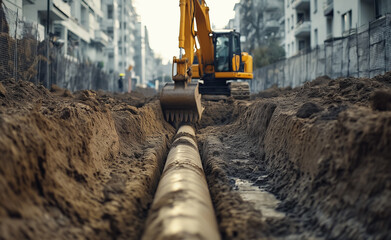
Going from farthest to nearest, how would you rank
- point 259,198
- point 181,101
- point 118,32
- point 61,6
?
point 118,32
point 61,6
point 181,101
point 259,198

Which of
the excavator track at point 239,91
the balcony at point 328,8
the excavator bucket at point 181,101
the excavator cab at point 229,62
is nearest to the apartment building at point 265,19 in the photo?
the balcony at point 328,8

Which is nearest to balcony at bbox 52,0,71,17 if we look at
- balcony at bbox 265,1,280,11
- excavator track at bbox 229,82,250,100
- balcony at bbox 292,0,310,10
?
excavator track at bbox 229,82,250,100

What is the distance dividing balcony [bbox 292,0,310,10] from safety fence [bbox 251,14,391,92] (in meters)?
10.0

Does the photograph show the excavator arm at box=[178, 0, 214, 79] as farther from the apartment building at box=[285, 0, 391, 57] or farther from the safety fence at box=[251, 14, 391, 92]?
the apartment building at box=[285, 0, 391, 57]

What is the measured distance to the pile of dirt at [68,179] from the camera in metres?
3.05

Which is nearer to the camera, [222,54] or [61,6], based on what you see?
[222,54]

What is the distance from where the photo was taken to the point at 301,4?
3328cm

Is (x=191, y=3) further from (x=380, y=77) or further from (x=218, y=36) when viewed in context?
(x=380, y=77)

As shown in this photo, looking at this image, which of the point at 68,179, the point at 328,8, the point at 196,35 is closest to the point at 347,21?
the point at 328,8

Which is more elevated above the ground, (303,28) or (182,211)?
(303,28)

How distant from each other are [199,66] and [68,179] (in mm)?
11061

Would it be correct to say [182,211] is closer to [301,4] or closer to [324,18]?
[324,18]

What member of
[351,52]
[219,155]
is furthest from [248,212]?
[351,52]

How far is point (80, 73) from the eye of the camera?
20.2 m
